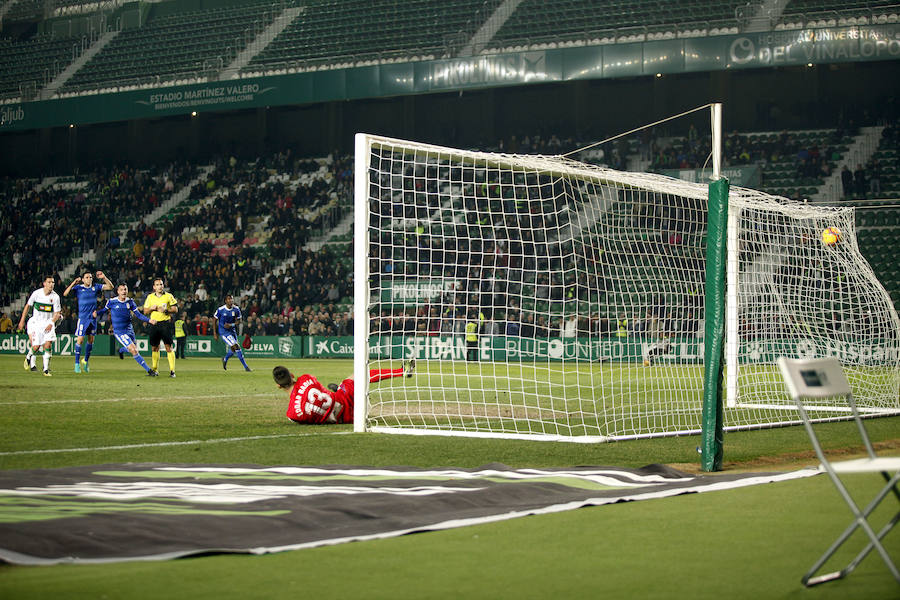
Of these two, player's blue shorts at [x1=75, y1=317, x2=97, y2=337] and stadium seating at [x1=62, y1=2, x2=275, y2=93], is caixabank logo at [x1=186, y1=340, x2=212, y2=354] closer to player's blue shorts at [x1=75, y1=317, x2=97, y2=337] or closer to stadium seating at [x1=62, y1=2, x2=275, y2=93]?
stadium seating at [x1=62, y1=2, x2=275, y2=93]

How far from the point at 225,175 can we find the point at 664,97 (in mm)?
18614

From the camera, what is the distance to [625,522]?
5.48 metres

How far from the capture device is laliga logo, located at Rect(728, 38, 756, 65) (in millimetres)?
33781

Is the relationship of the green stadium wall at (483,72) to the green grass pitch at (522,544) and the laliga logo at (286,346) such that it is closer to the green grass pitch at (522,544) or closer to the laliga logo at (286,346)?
the laliga logo at (286,346)

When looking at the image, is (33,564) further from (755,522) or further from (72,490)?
(755,522)

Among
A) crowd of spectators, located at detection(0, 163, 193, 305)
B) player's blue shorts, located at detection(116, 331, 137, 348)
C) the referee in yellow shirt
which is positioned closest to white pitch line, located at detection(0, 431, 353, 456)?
the referee in yellow shirt

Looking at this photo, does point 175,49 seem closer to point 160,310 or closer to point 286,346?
point 286,346

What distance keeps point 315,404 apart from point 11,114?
39.0m

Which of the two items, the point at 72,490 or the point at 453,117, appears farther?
the point at 453,117

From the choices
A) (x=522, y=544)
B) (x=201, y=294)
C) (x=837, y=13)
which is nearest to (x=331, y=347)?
(x=201, y=294)

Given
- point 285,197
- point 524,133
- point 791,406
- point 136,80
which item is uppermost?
point 136,80

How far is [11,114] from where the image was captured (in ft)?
147

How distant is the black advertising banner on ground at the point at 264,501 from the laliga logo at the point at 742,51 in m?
29.0

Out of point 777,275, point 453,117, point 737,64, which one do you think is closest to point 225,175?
point 453,117
